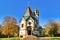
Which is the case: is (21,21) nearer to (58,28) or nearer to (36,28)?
(36,28)

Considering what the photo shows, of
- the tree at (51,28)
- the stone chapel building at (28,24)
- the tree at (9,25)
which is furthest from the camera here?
the stone chapel building at (28,24)

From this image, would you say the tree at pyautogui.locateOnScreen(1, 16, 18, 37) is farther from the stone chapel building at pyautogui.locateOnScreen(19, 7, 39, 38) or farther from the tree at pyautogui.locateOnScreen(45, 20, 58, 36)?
the tree at pyautogui.locateOnScreen(45, 20, 58, 36)

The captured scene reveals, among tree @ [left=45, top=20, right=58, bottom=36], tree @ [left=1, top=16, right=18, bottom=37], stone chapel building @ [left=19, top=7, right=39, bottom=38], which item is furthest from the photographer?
stone chapel building @ [left=19, top=7, right=39, bottom=38]

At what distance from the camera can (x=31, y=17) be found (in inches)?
2406

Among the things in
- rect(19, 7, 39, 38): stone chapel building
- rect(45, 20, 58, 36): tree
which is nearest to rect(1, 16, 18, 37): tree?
rect(19, 7, 39, 38): stone chapel building

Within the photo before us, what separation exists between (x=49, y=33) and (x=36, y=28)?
22.2ft

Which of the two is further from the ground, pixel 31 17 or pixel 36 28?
pixel 31 17

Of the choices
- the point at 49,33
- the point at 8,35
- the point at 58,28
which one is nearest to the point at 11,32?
the point at 8,35

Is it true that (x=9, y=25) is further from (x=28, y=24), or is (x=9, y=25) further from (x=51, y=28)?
(x=51, y=28)

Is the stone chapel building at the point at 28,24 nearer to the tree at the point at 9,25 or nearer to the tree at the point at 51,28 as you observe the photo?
the tree at the point at 9,25

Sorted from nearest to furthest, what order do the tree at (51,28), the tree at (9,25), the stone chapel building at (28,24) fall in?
the tree at (9,25) < the tree at (51,28) < the stone chapel building at (28,24)

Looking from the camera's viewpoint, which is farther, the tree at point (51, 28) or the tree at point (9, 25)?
the tree at point (51, 28)

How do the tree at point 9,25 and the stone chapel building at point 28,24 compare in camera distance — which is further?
the stone chapel building at point 28,24

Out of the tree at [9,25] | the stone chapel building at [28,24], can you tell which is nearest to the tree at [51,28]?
the stone chapel building at [28,24]
